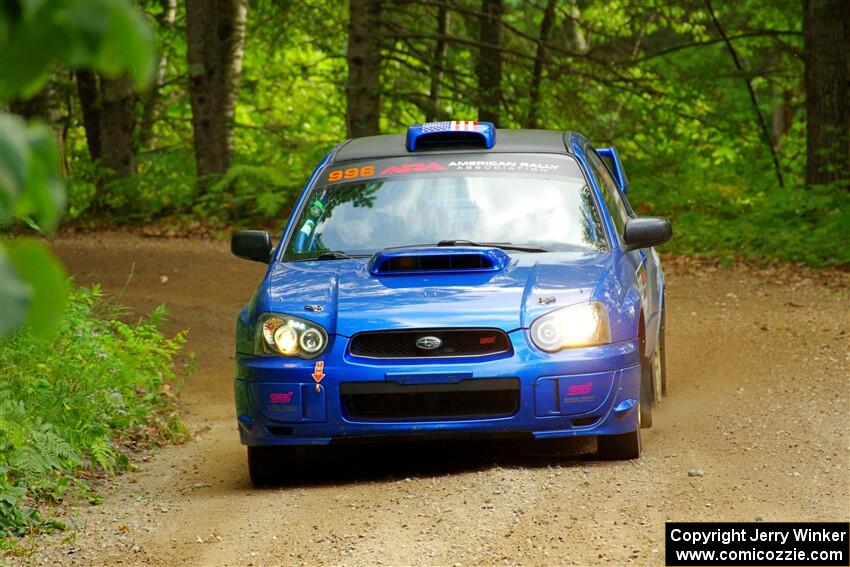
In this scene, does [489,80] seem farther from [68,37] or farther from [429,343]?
[68,37]

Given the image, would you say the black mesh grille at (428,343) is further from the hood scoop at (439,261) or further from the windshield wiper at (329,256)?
the windshield wiper at (329,256)

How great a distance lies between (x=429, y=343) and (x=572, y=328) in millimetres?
724

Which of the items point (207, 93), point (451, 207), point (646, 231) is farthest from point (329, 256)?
point (207, 93)

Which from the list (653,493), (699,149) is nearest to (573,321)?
(653,493)

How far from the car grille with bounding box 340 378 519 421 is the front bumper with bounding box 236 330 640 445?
0.05 ft

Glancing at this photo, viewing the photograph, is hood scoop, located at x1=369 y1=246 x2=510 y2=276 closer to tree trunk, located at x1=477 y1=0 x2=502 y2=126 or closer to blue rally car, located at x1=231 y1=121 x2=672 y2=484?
blue rally car, located at x1=231 y1=121 x2=672 y2=484

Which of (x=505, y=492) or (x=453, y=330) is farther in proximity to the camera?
(x=453, y=330)

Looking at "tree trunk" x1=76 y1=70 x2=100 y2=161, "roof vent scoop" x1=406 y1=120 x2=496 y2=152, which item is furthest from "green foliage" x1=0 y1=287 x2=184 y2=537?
"tree trunk" x1=76 y1=70 x2=100 y2=161

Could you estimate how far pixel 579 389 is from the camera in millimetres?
6320

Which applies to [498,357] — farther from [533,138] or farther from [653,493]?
[533,138]

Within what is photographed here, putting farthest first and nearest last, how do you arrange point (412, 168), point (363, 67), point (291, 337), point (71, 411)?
1. point (363, 67)
2. point (412, 168)
3. point (71, 411)
4. point (291, 337)

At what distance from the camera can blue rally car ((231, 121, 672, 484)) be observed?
6301 mm

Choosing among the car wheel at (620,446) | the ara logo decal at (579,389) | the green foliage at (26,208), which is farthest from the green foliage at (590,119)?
the green foliage at (26,208)

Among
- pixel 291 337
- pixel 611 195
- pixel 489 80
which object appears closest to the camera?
pixel 291 337
